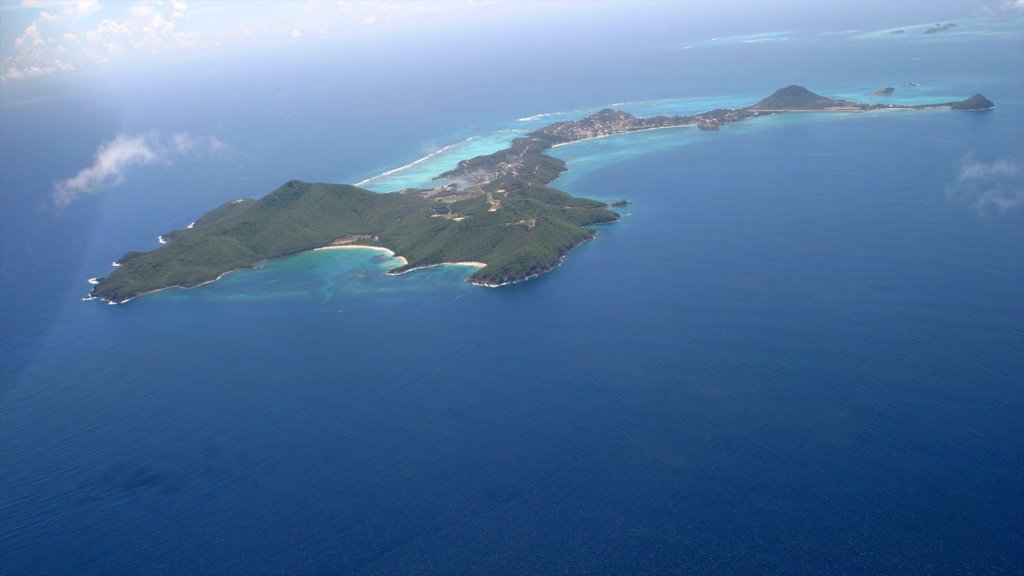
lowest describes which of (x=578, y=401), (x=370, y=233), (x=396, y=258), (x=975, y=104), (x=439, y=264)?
(x=578, y=401)

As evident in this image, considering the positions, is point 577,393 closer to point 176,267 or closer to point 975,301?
point 975,301

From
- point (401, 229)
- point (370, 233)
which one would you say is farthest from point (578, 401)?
point (370, 233)

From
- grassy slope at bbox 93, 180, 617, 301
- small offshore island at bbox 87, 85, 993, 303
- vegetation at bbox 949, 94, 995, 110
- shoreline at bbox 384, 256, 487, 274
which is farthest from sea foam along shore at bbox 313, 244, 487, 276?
vegetation at bbox 949, 94, 995, 110

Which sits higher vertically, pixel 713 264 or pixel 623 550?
pixel 713 264

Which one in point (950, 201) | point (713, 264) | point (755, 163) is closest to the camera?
point (713, 264)

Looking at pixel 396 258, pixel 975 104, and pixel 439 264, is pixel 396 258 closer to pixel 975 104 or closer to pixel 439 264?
pixel 439 264

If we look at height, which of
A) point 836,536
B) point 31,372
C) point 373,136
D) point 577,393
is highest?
point 373,136

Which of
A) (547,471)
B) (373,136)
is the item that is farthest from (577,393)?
(373,136)

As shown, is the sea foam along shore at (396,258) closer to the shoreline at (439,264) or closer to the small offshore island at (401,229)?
the shoreline at (439,264)
